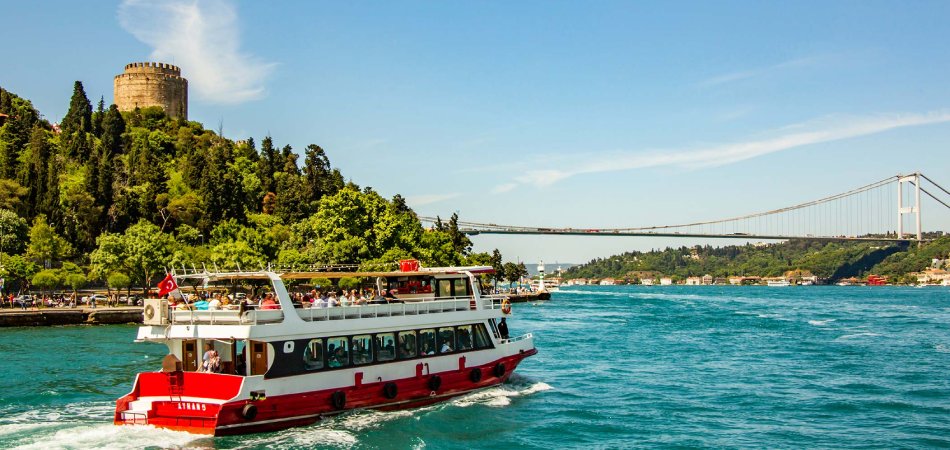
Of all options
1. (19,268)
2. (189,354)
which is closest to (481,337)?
(189,354)

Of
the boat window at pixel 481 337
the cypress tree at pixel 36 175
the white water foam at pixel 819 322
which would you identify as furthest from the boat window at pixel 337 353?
the cypress tree at pixel 36 175

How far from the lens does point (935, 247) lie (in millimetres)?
184250

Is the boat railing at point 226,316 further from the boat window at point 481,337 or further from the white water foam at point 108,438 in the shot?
the boat window at point 481,337

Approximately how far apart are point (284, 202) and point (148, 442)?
222 feet

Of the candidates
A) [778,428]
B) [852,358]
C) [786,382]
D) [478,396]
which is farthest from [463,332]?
[852,358]

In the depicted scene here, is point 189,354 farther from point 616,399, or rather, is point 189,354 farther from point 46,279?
point 46,279

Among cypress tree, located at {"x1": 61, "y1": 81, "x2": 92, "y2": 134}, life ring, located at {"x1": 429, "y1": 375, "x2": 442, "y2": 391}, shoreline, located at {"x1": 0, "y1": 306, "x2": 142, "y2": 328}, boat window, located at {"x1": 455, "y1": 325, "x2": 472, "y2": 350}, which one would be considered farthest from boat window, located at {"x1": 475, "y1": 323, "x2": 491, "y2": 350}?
cypress tree, located at {"x1": 61, "y1": 81, "x2": 92, "y2": 134}

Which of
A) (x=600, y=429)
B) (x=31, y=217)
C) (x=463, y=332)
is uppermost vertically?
(x=31, y=217)

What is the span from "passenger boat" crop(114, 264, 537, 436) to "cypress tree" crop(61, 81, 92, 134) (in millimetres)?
87329

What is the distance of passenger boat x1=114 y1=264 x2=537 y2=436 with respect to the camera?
1964cm

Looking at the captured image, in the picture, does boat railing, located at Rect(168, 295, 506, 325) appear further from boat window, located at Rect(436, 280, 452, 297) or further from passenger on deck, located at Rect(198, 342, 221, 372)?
passenger on deck, located at Rect(198, 342, 221, 372)

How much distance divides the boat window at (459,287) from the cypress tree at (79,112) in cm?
8571

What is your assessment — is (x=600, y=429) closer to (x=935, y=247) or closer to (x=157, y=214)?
(x=157, y=214)

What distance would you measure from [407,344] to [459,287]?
11.2 feet
